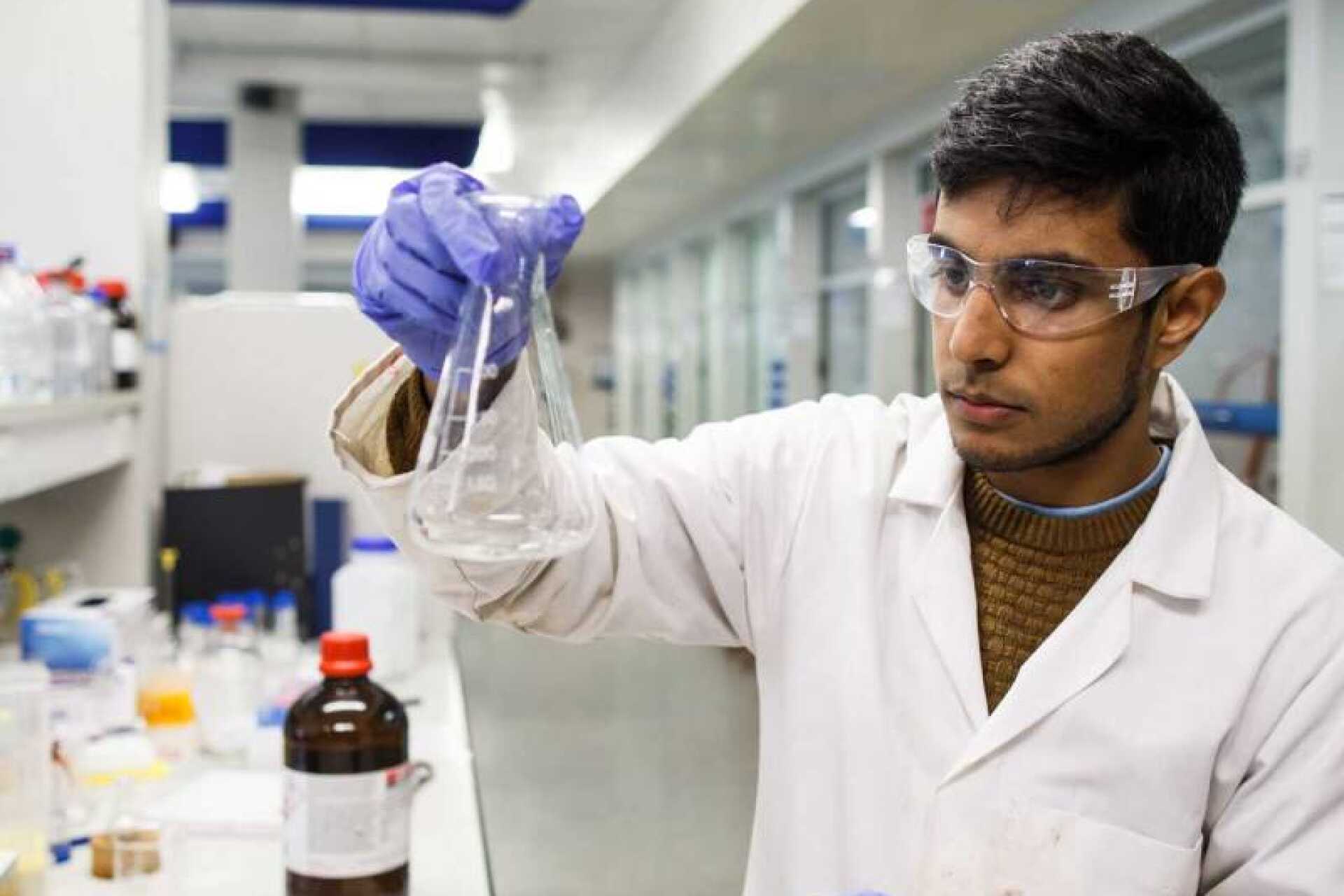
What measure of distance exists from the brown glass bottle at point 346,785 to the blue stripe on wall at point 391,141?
784 cm

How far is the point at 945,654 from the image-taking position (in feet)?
3.97

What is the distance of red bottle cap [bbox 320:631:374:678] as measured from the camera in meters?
1.26

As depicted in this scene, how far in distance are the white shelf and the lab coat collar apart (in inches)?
48.8

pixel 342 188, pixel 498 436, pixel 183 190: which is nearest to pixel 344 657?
pixel 498 436

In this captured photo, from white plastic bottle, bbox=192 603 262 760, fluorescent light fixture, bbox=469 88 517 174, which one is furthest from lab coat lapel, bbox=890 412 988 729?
fluorescent light fixture, bbox=469 88 517 174

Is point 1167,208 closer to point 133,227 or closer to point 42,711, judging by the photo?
point 42,711

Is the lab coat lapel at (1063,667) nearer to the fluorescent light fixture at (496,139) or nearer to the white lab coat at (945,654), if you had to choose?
the white lab coat at (945,654)

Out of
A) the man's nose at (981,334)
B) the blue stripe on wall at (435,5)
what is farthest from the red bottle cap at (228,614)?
the blue stripe on wall at (435,5)

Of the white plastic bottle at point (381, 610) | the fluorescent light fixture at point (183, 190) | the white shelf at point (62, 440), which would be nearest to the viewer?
the white shelf at point (62, 440)

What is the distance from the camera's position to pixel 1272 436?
315cm

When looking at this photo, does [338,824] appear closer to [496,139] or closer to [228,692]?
[228,692]

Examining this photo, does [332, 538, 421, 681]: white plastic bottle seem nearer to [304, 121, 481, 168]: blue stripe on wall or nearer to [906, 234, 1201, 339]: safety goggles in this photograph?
[906, 234, 1201, 339]: safety goggles

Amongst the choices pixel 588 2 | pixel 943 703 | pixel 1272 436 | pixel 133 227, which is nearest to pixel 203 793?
pixel 943 703

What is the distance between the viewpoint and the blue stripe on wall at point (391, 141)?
8672mm
